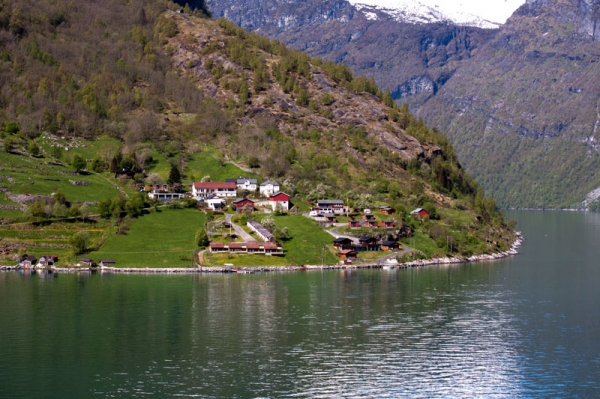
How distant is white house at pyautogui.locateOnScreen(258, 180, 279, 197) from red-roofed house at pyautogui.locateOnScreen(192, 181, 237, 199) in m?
6.40

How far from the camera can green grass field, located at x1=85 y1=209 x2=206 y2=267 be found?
126812 mm

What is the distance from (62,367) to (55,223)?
73.4 m

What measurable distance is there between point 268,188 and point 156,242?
138 feet

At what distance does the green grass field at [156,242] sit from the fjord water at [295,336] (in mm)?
9316

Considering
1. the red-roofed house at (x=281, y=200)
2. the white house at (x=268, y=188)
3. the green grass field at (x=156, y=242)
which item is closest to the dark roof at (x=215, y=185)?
the white house at (x=268, y=188)

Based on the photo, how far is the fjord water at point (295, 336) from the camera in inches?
2498

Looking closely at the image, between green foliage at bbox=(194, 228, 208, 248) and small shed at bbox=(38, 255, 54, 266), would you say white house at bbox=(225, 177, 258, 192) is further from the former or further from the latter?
small shed at bbox=(38, 255, 54, 266)

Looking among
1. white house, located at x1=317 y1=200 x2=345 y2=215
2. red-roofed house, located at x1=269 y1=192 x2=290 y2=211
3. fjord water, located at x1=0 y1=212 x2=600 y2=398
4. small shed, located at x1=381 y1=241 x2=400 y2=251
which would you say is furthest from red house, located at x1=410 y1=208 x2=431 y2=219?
fjord water, located at x1=0 y1=212 x2=600 y2=398

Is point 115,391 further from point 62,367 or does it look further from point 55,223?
point 55,223

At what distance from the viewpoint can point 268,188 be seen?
17138cm

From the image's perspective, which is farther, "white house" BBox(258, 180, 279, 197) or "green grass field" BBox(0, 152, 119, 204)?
"white house" BBox(258, 180, 279, 197)

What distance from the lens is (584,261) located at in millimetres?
149250

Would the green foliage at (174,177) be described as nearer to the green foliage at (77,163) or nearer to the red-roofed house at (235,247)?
the green foliage at (77,163)

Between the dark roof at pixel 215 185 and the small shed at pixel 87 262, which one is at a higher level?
the dark roof at pixel 215 185
